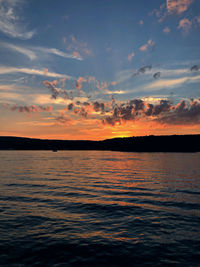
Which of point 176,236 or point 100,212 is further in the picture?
point 100,212

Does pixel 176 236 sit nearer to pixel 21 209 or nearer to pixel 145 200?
pixel 145 200

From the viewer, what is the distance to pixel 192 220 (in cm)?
1741

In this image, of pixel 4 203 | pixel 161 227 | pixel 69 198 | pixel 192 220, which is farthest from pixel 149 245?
pixel 4 203

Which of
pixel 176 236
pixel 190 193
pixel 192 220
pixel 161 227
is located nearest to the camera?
pixel 176 236

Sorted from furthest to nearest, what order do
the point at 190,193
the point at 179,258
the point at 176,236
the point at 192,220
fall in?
the point at 190,193, the point at 192,220, the point at 176,236, the point at 179,258

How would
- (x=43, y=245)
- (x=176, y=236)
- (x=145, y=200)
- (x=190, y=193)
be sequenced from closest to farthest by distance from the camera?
(x=43, y=245)
(x=176, y=236)
(x=145, y=200)
(x=190, y=193)

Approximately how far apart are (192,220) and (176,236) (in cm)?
406

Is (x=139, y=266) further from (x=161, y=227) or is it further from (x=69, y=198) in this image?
(x=69, y=198)

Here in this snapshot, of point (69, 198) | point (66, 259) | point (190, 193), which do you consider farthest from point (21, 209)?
point (190, 193)

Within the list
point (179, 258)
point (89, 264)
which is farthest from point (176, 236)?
point (89, 264)

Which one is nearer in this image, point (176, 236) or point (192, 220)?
point (176, 236)

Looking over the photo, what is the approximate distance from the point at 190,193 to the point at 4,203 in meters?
24.9

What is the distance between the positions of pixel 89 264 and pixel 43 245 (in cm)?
368

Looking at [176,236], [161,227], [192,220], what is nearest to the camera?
[176,236]
